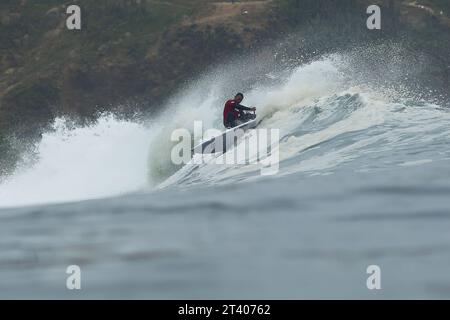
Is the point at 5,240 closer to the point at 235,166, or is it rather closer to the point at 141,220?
the point at 141,220

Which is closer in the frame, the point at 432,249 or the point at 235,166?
the point at 432,249

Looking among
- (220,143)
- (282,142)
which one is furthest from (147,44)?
(282,142)

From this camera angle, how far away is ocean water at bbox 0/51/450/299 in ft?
29.8

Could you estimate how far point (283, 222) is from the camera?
1155cm

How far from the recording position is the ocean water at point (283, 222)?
9070 mm

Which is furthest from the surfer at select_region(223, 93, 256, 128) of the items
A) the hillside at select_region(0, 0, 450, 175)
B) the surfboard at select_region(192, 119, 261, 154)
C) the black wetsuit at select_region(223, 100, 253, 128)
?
the hillside at select_region(0, 0, 450, 175)

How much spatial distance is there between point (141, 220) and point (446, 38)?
1972 inches

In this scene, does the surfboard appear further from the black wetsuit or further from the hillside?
the hillside

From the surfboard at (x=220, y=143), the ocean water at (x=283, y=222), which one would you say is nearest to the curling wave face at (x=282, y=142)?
the ocean water at (x=283, y=222)

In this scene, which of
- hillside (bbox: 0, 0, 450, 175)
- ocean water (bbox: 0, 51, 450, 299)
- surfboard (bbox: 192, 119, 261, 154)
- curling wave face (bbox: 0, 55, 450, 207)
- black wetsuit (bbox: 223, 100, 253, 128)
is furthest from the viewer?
hillside (bbox: 0, 0, 450, 175)

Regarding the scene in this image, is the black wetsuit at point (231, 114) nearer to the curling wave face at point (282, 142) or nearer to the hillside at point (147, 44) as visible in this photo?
the curling wave face at point (282, 142)

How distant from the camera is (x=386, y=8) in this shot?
62.0 metres

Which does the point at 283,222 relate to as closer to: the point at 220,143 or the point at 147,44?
the point at 220,143
